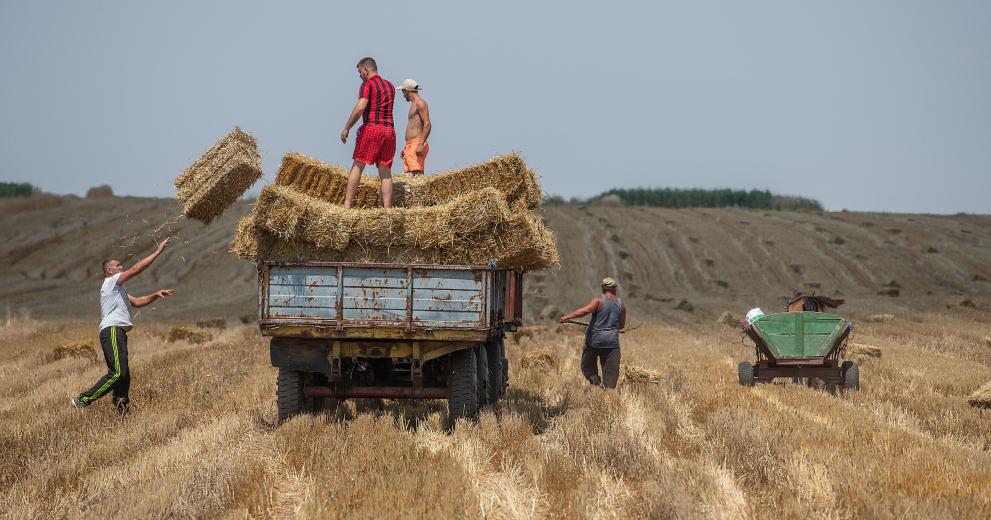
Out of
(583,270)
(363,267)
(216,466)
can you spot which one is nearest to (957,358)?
(363,267)

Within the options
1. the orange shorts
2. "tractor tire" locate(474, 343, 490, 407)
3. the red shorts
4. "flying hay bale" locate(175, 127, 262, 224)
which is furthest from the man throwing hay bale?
the orange shorts

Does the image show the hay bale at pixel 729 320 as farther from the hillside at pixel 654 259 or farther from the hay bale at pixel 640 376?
the hay bale at pixel 640 376

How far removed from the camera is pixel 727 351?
56.9ft

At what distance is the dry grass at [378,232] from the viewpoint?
361 inches

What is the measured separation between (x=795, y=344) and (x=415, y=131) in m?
5.60

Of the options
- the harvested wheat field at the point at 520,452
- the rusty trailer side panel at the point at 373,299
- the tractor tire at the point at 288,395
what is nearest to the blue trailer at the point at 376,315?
the rusty trailer side panel at the point at 373,299

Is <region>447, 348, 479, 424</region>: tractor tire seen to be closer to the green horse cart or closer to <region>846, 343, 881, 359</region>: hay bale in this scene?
the green horse cart

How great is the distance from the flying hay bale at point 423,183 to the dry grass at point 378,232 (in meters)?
2.04

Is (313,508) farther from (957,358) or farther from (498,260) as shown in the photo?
(957,358)

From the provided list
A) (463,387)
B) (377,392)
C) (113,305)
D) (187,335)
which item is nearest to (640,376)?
(463,387)

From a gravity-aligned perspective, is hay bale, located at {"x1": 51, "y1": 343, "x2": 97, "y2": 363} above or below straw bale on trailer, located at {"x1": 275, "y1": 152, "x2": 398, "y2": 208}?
below

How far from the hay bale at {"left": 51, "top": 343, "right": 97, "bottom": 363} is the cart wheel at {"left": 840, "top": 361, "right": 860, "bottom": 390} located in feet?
34.4

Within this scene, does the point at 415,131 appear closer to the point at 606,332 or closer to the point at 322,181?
the point at 322,181

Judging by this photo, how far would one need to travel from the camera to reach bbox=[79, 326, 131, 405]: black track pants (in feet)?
32.3
